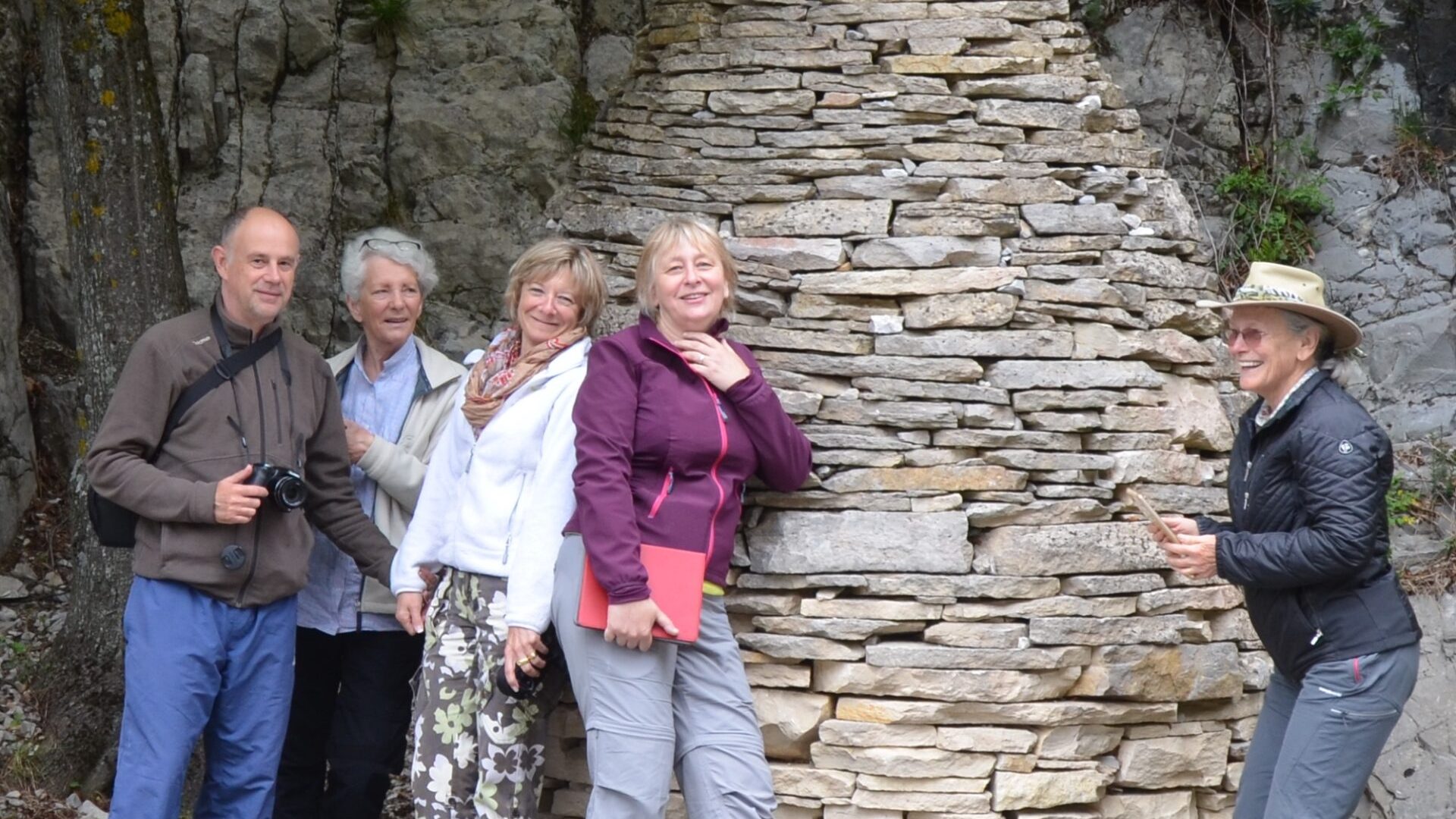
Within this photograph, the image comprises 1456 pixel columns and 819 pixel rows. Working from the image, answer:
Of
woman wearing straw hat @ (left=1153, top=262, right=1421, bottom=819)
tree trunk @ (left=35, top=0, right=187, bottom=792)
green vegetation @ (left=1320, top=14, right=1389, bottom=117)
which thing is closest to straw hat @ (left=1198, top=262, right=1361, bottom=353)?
woman wearing straw hat @ (left=1153, top=262, right=1421, bottom=819)

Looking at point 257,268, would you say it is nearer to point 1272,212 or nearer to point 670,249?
point 670,249

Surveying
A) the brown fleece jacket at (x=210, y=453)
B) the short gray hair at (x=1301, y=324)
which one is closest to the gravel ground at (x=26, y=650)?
the brown fleece jacket at (x=210, y=453)

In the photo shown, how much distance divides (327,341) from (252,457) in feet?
11.5

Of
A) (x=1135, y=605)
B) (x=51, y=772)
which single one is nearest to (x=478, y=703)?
(x=1135, y=605)

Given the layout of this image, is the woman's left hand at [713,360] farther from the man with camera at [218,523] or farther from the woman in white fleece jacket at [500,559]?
the man with camera at [218,523]

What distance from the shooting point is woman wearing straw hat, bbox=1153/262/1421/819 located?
318cm

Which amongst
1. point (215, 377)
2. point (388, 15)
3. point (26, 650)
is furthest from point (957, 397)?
point (26, 650)

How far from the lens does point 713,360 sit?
354cm

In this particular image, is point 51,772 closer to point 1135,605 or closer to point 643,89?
point 643,89

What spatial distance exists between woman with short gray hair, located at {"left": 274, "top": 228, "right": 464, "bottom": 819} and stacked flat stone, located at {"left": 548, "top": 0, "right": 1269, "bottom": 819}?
1.86 ft

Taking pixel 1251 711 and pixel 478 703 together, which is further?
pixel 1251 711

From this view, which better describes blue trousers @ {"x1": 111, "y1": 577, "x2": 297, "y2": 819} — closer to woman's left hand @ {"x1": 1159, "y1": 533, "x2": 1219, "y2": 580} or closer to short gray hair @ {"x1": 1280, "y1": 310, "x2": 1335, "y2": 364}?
woman's left hand @ {"x1": 1159, "y1": 533, "x2": 1219, "y2": 580}

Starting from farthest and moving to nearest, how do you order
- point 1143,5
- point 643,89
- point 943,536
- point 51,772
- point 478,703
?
point 1143,5
point 51,772
point 643,89
point 943,536
point 478,703

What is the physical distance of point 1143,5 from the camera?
6957 millimetres
